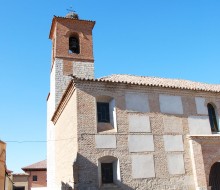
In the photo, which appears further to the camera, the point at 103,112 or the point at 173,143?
the point at 173,143

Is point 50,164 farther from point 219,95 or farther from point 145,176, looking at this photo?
point 219,95

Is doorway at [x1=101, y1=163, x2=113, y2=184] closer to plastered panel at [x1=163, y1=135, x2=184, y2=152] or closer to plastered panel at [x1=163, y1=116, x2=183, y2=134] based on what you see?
plastered panel at [x1=163, y1=135, x2=184, y2=152]

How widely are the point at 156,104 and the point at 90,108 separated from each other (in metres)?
3.13

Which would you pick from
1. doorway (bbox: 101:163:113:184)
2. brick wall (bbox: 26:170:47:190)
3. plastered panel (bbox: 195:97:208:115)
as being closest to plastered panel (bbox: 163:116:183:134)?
plastered panel (bbox: 195:97:208:115)

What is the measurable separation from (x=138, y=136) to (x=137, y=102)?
4.99 feet

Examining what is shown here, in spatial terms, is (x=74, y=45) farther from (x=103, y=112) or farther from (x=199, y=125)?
(x=199, y=125)

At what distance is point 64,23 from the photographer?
1900 cm

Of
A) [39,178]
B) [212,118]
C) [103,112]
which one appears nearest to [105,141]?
[103,112]

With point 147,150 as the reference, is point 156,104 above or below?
above

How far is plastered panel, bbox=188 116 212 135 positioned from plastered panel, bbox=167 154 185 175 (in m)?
1.44

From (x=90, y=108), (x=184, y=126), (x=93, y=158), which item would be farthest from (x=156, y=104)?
(x=93, y=158)

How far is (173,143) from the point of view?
11.8 metres

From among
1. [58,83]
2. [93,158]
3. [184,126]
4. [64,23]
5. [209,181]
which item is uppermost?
[64,23]

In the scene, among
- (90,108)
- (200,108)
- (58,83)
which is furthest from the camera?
(58,83)
